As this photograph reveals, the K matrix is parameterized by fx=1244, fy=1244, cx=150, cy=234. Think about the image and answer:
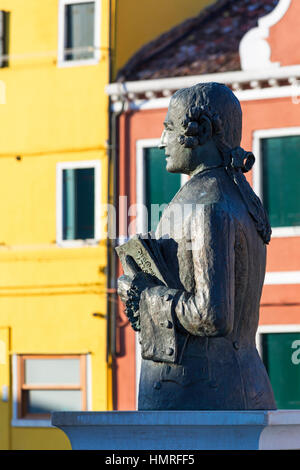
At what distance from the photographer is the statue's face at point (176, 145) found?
524 centimetres

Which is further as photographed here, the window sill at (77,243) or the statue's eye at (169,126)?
the window sill at (77,243)

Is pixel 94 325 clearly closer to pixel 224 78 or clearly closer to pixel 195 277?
pixel 224 78

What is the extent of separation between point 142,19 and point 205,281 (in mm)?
16022

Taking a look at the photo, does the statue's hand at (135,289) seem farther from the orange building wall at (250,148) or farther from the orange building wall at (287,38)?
the orange building wall at (287,38)

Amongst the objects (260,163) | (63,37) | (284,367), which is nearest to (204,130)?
(284,367)

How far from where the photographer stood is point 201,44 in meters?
19.7

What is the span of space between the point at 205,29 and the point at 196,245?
15.4 m

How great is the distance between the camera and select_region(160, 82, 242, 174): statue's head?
519 centimetres

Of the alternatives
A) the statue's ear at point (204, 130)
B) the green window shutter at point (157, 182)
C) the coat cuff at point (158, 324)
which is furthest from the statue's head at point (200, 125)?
the green window shutter at point (157, 182)

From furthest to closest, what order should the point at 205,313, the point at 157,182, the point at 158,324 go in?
the point at 157,182 → the point at 158,324 → the point at 205,313

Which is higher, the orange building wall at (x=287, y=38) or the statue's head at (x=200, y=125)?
the orange building wall at (x=287, y=38)

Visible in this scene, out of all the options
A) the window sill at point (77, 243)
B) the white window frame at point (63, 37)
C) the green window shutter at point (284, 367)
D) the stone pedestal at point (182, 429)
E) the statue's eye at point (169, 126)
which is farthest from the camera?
the white window frame at point (63, 37)

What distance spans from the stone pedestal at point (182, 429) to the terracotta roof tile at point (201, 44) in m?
14.7

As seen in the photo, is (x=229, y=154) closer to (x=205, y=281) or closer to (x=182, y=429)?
(x=205, y=281)
